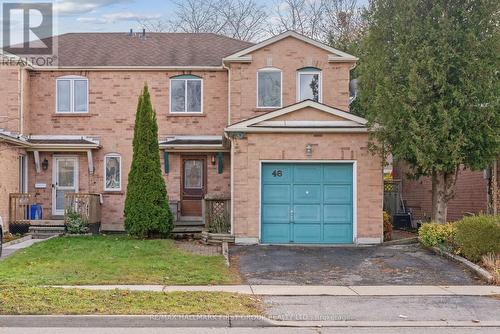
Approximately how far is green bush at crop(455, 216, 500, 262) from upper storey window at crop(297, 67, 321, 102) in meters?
8.49

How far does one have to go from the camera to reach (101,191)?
23484 mm

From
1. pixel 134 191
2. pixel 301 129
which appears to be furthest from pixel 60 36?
pixel 301 129

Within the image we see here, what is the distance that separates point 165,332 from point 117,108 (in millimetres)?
15405

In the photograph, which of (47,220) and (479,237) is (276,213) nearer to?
(479,237)

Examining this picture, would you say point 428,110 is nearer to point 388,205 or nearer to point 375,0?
point 375,0

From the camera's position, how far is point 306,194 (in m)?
19.0

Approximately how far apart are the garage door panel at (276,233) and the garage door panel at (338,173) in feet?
5.98

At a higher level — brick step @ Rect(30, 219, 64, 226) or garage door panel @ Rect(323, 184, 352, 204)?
garage door panel @ Rect(323, 184, 352, 204)

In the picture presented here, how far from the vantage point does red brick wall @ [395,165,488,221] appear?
2181 cm

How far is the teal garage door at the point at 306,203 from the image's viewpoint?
1892 cm

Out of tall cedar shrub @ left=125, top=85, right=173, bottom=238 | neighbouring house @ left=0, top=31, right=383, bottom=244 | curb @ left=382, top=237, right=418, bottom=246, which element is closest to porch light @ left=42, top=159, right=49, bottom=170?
neighbouring house @ left=0, top=31, right=383, bottom=244

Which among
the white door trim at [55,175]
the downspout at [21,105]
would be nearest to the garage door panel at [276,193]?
the white door trim at [55,175]

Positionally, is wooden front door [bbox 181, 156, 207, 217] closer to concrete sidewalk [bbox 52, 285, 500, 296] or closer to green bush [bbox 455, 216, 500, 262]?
green bush [bbox 455, 216, 500, 262]

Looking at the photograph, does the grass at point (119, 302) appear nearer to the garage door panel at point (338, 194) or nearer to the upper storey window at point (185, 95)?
the garage door panel at point (338, 194)
